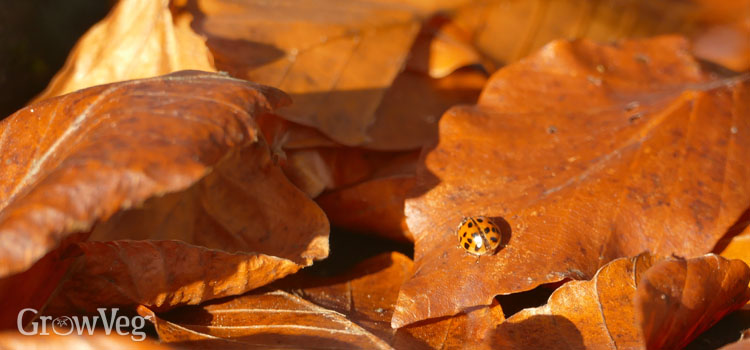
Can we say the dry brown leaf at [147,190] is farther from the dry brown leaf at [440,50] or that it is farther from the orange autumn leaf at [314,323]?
the dry brown leaf at [440,50]

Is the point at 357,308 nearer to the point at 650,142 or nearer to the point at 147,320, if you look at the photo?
the point at 147,320

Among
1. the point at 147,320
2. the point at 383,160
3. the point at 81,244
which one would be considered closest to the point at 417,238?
the point at 383,160

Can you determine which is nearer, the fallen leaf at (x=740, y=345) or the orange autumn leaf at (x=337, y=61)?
the fallen leaf at (x=740, y=345)

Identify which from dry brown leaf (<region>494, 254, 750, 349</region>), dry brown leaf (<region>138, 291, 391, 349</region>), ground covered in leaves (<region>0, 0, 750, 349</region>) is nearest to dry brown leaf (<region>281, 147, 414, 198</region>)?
ground covered in leaves (<region>0, 0, 750, 349</region>)

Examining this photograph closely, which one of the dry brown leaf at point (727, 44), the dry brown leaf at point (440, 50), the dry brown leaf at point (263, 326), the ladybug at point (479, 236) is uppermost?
the dry brown leaf at point (440, 50)

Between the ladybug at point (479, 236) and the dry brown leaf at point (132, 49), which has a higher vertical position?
the dry brown leaf at point (132, 49)

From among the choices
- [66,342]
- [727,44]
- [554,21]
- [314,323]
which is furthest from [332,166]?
[727,44]

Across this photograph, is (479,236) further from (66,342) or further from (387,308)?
(66,342)

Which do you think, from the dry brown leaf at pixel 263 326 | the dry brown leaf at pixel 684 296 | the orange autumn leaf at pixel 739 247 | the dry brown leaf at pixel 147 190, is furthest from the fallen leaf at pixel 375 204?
the orange autumn leaf at pixel 739 247
